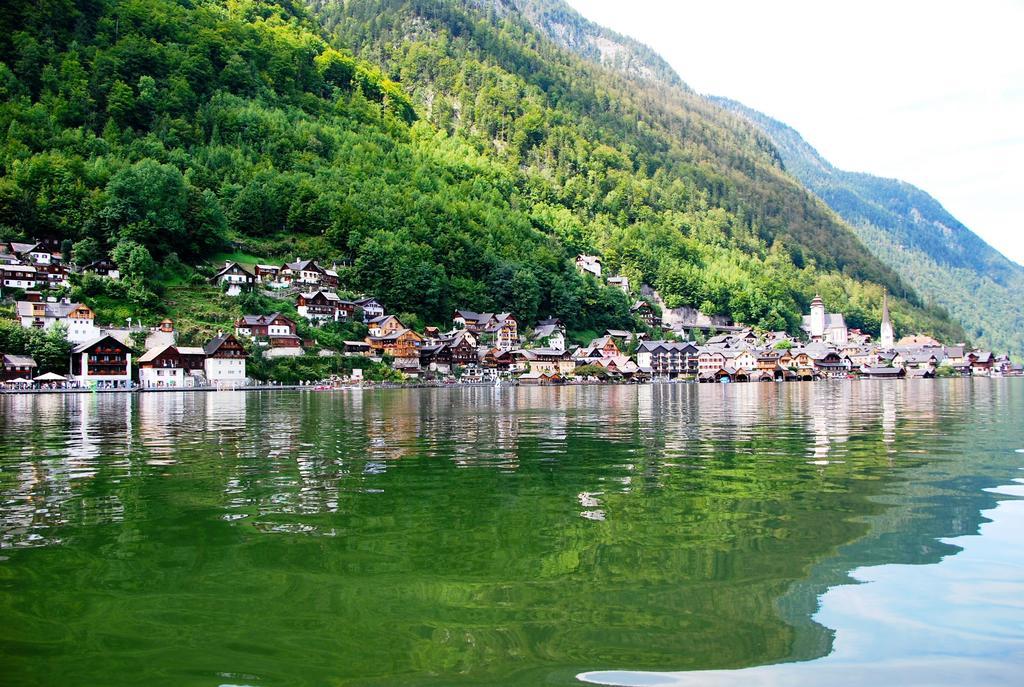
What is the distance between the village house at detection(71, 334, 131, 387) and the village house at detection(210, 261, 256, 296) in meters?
20.3

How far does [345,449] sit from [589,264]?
137833mm

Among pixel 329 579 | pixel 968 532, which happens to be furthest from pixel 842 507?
pixel 329 579

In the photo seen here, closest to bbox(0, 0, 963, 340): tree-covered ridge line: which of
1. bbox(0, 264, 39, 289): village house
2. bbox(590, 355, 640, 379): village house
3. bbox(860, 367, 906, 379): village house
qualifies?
bbox(0, 264, 39, 289): village house

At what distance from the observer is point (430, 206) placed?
439ft

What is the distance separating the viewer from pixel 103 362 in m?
74.1

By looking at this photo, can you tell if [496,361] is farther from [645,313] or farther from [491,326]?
[645,313]

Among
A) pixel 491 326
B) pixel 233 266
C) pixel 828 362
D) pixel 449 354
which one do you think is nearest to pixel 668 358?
pixel 828 362

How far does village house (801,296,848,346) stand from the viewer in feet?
557

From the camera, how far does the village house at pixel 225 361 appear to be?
3071 inches

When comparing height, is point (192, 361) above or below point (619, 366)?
above

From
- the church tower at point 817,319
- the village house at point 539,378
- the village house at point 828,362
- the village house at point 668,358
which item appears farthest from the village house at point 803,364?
the church tower at point 817,319

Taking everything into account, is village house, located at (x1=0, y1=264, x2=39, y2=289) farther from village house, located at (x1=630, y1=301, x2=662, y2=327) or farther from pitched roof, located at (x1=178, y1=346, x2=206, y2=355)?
Result: village house, located at (x1=630, y1=301, x2=662, y2=327)

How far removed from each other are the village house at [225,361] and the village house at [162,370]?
2.18 meters

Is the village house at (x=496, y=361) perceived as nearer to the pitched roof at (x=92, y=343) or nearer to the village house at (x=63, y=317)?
the pitched roof at (x=92, y=343)
